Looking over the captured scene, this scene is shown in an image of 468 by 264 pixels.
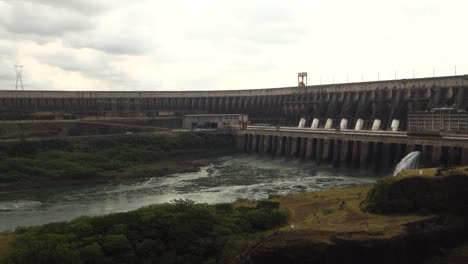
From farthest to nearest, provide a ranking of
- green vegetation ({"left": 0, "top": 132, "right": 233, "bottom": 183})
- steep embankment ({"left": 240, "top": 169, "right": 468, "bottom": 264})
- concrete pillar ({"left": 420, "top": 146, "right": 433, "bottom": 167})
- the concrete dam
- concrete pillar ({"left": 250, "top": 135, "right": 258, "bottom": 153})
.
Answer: concrete pillar ({"left": 250, "top": 135, "right": 258, "bottom": 153}) < the concrete dam < green vegetation ({"left": 0, "top": 132, "right": 233, "bottom": 183}) < concrete pillar ({"left": 420, "top": 146, "right": 433, "bottom": 167}) < steep embankment ({"left": 240, "top": 169, "right": 468, "bottom": 264})

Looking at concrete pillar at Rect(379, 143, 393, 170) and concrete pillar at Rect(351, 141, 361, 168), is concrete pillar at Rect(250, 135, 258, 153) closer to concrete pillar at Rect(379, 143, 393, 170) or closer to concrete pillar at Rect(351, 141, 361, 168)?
concrete pillar at Rect(351, 141, 361, 168)

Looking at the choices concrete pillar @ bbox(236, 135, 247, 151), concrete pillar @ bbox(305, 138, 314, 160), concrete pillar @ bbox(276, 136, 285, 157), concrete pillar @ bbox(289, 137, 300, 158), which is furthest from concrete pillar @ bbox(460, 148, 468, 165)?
concrete pillar @ bbox(236, 135, 247, 151)

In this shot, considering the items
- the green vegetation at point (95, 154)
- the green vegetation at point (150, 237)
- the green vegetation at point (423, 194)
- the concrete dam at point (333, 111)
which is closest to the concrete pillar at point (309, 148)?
the concrete dam at point (333, 111)

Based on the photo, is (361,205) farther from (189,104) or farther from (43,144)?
(189,104)

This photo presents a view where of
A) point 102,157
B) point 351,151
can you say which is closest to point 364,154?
point 351,151

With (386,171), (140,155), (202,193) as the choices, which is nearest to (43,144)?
(140,155)

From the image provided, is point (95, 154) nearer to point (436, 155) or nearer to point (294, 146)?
point (294, 146)
